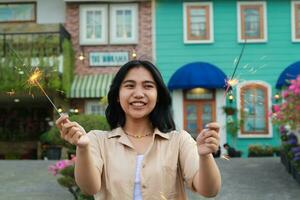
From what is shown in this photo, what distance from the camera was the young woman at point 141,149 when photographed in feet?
6.39

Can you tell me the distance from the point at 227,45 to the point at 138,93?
14.1 m

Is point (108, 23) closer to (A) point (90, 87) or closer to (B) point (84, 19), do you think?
(B) point (84, 19)

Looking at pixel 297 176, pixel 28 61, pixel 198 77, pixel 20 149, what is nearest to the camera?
pixel 297 176

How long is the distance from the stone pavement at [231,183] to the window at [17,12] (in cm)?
629

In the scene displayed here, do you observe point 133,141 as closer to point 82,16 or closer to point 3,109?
point 82,16

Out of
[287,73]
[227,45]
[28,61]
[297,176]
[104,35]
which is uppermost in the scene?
[104,35]

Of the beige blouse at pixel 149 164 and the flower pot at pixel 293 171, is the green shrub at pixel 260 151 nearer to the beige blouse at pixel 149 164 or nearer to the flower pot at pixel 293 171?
the flower pot at pixel 293 171

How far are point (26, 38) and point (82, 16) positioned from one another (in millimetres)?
2001

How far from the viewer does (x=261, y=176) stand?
969 centimetres

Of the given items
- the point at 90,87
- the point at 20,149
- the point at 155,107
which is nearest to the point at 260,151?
the point at 90,87

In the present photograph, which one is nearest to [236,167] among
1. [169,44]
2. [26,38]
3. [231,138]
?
[231,138]

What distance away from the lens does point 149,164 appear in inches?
79.5

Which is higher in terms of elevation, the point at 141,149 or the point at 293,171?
the point at 141,149

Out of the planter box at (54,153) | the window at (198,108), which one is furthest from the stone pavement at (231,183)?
the window at (198,108)
